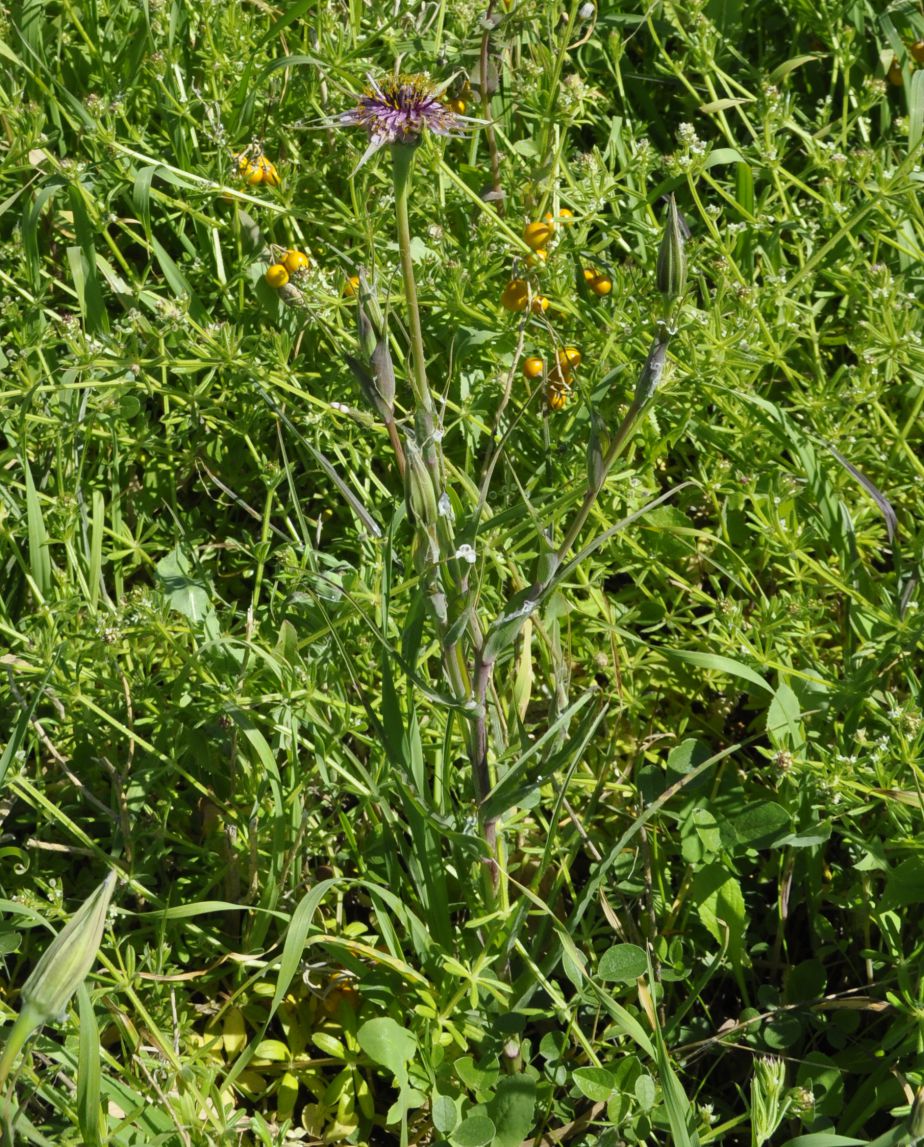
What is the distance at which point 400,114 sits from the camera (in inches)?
54.9

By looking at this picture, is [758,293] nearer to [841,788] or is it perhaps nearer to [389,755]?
[841,788]

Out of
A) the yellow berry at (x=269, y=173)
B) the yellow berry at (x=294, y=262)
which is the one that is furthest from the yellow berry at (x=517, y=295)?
the yellow berry at (x=269, y=173)

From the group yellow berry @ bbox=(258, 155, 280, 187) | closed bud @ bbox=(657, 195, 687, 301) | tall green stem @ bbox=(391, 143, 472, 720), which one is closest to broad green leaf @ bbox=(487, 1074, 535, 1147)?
tall green stem @ bbox=(391, 143, 472, 720)

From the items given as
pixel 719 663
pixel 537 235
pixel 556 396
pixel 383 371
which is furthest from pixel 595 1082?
pixel 537 235

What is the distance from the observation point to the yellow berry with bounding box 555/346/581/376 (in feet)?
7.70

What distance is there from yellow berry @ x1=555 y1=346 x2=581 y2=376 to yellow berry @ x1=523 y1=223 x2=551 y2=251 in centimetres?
20

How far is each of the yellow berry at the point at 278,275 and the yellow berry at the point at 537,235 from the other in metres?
0.47

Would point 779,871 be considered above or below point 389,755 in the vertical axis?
below

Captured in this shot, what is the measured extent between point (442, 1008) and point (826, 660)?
982 mm

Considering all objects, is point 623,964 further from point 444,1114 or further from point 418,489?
point 418,489

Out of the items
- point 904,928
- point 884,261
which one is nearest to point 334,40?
point 884,261

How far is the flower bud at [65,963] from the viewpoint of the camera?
3.68 ft

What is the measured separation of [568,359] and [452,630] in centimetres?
96

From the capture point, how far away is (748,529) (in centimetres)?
240
